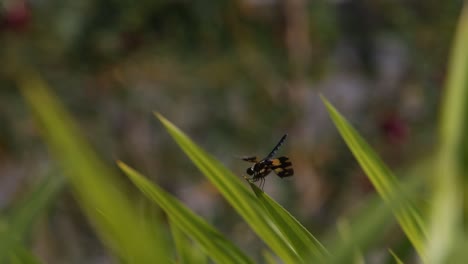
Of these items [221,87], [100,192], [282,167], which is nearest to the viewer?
[100,192]

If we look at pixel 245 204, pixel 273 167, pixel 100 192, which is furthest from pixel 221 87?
pixel 100 192

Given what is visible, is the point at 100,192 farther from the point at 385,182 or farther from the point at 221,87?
the point at 221,87

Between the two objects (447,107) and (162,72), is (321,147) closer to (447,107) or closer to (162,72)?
(162,72)

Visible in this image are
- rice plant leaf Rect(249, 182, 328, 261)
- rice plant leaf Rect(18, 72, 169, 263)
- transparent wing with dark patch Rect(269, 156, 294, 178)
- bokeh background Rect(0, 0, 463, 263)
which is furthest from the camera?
bokeh background Rect(0, 0, 463, 263)

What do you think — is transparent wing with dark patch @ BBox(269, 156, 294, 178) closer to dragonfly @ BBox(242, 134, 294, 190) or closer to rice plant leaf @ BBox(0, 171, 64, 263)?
dragonfly @ BBox(242, 134, 294, 190)

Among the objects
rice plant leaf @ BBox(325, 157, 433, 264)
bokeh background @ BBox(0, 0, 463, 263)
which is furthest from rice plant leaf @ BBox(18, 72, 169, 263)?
bokeh background @ BBox(0, 0, 463, 263)
